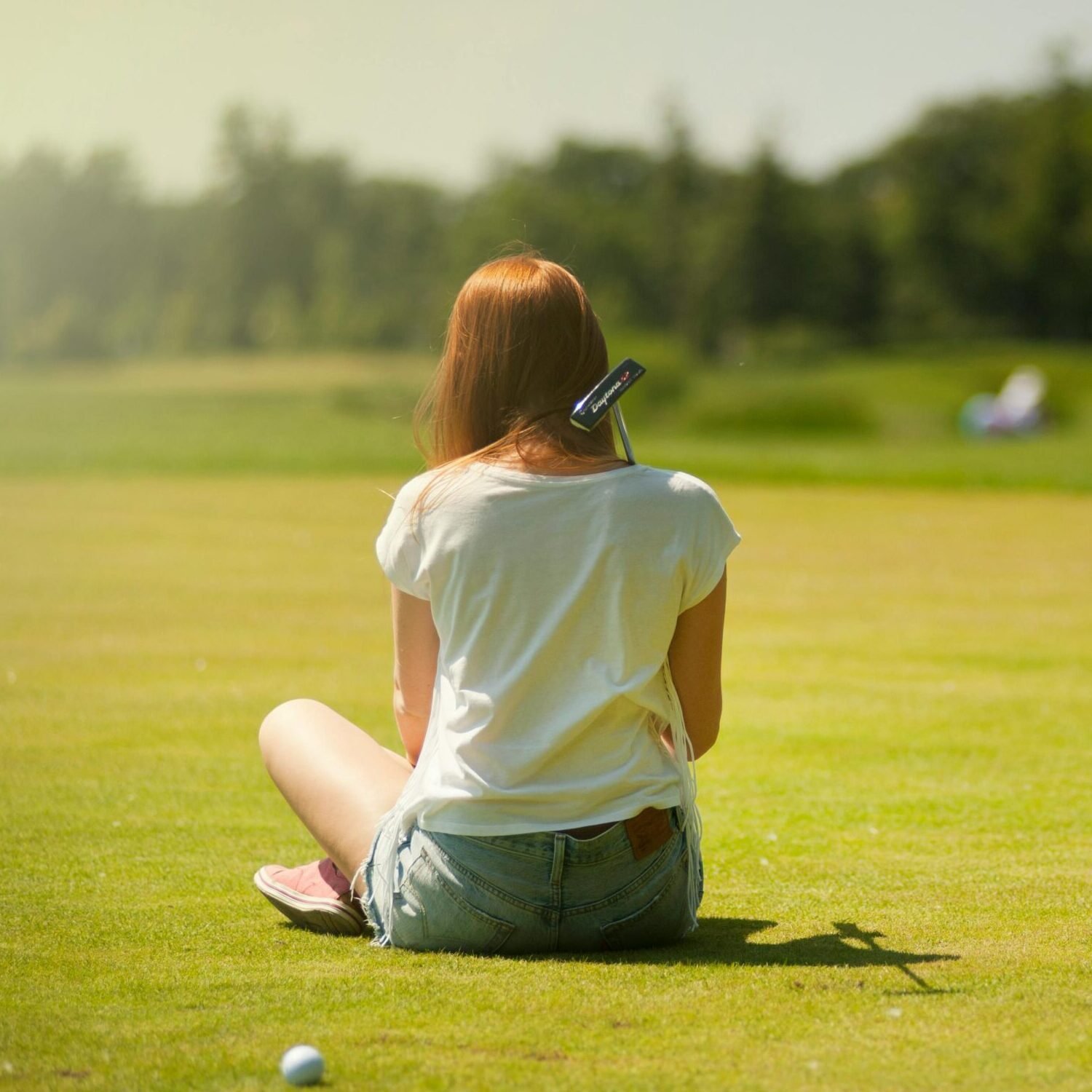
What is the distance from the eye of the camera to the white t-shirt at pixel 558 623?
3732 millimetres

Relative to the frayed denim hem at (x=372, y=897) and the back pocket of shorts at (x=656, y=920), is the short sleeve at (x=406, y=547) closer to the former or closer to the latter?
the frayed denim hem at (x=372, y=897)

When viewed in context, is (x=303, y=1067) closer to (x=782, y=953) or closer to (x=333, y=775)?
(x=333, y=775)

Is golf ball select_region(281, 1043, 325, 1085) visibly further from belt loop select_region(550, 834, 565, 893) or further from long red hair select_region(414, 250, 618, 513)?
long red hair select_region(414, 250, 618, 513)

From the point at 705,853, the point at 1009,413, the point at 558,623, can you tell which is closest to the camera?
the point at 558,623

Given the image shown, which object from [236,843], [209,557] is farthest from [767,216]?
[236,843]

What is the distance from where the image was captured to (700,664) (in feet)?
12.9

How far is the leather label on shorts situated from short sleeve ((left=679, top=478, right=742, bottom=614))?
1.70ft

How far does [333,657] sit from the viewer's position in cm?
1034

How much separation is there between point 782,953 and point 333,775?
1.22 metres

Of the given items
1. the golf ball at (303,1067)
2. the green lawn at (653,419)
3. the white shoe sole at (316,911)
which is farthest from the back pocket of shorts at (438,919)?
the green lawn at (653,419)

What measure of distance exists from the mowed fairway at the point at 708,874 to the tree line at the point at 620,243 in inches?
3240

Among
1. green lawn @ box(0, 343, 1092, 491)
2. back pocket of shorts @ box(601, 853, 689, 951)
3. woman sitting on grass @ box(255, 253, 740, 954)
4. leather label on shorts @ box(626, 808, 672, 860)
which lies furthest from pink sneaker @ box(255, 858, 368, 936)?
green lawn @ box(0, 343, 1092, 491)

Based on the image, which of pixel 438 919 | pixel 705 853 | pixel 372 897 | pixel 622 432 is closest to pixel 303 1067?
pixel 438 919

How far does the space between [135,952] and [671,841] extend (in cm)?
140
